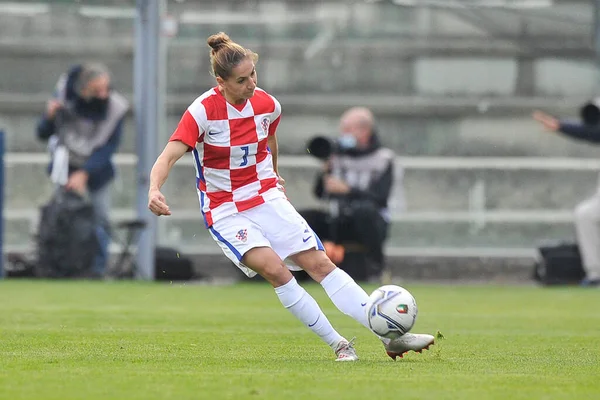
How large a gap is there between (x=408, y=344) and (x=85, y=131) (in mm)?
10194

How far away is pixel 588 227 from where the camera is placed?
1617 centimetres

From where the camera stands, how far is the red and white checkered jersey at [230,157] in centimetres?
746

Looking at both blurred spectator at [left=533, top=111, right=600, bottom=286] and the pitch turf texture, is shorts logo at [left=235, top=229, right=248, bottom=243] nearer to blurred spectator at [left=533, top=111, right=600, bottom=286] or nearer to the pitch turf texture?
the pitch turf texture

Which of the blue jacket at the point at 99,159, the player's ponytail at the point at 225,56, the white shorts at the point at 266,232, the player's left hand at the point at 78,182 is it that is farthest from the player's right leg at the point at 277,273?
the blue jacket at the point at 99,159

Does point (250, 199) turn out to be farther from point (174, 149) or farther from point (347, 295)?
point (347, 295)

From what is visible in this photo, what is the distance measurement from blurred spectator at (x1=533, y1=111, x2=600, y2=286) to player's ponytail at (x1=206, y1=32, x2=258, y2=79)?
29.3 ft

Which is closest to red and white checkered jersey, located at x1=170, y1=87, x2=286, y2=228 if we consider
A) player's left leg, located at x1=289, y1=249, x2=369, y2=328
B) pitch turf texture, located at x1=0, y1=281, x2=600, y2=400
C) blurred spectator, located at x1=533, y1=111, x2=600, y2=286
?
player's left leg, located at x1=289, y1=249, x2=369, y2=328

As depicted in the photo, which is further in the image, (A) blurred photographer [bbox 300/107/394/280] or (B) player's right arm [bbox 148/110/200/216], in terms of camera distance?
(A) blurred photographer [bbox 300/107/394/280]

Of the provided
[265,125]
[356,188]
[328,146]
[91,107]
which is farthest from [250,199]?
[91,107]

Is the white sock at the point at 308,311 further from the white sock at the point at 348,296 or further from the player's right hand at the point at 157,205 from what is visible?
the player's right hand at the point at 157,205

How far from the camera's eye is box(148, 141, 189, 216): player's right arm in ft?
22.1

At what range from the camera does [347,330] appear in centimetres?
972

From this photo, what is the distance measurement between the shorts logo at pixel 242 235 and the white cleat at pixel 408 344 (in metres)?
0.95

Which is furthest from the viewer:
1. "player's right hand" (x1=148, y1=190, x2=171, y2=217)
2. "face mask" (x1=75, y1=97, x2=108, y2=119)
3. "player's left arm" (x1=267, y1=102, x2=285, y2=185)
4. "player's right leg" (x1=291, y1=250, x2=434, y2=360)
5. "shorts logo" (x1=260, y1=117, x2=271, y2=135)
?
"face mask" (x1=75, y1=97, x2=108, y2=119)
